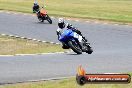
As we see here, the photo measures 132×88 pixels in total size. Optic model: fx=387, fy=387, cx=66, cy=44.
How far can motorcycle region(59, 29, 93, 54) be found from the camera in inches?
259

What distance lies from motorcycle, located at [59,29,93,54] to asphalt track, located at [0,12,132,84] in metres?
8.87

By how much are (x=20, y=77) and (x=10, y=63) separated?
3.03 metres

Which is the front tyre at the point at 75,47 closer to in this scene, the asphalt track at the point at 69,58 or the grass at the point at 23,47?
the asphalt track at the point at 69,58

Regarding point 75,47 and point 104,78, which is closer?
point 104,78

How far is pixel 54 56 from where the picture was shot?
72.1ft

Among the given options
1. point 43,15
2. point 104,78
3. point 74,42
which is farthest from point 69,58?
point 43,15

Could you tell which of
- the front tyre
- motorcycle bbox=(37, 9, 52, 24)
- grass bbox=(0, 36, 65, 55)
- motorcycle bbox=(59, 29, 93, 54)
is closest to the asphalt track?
motorcycle bbox=(37, 9, 52, 24)

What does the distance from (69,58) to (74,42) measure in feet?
45.8

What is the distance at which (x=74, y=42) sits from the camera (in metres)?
7.17

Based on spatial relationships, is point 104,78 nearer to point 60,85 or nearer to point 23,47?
point 60,85

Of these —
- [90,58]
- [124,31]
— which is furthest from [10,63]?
[124,31]

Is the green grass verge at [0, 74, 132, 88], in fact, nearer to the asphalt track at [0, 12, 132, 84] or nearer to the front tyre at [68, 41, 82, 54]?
the asphalt track at [0, 12, 132, 84]

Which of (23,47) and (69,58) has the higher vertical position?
(69,58)

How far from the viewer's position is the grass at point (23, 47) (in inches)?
951
